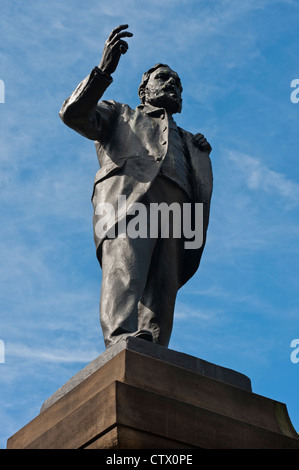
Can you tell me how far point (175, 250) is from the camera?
8.77m

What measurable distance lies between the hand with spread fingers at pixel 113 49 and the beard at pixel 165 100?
112cm

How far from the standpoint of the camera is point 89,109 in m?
8.51

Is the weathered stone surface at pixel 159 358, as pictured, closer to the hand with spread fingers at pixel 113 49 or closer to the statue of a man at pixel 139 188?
the statue of a man at pixel 139 188

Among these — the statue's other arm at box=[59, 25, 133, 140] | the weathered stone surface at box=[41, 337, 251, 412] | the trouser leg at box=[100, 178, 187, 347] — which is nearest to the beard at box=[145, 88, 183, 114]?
the statue's other arm at box=[59, 25, 133, 140]

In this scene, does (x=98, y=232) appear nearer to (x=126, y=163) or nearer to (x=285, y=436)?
(x=126, y=163)

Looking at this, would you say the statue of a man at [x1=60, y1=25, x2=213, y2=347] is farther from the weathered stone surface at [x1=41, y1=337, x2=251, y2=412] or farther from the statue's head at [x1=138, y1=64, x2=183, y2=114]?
the weathered stone surface at [x1=41, y1=337, x2=251, y2=412]

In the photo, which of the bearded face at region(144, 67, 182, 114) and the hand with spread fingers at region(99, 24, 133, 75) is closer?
the hand with spread fingers at region(99, 24, 133, 75)

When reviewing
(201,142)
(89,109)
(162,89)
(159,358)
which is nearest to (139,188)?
→ (89,109)

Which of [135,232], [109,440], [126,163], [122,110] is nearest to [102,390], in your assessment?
[109,440]

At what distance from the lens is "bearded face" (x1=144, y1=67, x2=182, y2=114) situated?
949cm

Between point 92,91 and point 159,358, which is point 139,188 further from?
point 159,358

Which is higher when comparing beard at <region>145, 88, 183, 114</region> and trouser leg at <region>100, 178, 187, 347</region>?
beard at <region>145, 88, 183, 114</region>

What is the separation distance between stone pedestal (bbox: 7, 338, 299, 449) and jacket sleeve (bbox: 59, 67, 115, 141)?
2.63m
